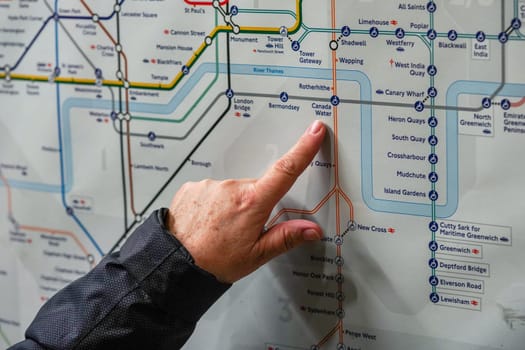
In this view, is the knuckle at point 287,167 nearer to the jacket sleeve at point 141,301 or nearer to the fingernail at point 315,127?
the fingernail at point 315,127

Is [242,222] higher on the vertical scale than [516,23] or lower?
lower

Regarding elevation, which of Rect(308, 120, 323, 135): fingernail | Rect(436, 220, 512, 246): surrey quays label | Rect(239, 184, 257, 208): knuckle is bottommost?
Rect(436, 220, 512, 246): surrey quays label

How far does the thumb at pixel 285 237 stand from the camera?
1185 mm

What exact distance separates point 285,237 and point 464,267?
0.26 metres

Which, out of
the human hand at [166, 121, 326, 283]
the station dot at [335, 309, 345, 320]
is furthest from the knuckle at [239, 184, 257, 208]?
the station dot at [335, 309, 345, 320]

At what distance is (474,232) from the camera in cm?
112

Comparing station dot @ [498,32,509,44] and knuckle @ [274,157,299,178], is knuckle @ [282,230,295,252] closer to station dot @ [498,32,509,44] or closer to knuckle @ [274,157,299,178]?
knuckle @ [274,157,299,178]

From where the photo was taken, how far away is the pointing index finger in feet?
3.83

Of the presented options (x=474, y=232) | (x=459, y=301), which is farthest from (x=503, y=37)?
(x=459, y=301)

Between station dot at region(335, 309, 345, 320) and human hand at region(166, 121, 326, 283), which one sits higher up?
human hand at region(166, 121, 326, 283)

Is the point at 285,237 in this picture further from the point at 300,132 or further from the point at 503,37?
the point at 503,37

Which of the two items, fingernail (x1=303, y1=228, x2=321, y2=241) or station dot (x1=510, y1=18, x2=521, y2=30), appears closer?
station dot (x1=510, y1=18, x2=521, y2=30)

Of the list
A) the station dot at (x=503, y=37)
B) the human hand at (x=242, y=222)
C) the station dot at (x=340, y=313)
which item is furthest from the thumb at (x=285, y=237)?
the station dot at (x=503, y=37)

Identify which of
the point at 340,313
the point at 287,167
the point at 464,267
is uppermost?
the point at 287,167
